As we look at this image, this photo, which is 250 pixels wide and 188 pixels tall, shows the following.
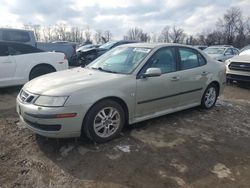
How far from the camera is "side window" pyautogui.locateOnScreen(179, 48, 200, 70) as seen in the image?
4931mm

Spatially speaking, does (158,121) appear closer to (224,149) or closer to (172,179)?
(224,149)

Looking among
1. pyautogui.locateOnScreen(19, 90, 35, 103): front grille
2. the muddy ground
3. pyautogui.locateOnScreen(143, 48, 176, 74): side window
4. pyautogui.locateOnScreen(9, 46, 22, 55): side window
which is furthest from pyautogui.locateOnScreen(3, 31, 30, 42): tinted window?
pyautogui.locateOnScreen(143, 48, 176, 74): side window

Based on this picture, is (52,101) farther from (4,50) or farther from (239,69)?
(239,69)

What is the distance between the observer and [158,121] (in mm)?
4797

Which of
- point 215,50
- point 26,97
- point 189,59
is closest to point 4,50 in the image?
point 26,97

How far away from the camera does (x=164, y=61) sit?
15.2 feet

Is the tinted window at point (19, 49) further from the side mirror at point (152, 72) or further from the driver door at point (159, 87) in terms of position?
the side mirror at point (152, 72)

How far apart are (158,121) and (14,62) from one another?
4.31m

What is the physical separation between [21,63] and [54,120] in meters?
4.16

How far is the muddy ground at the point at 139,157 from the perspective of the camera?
9.61 ft

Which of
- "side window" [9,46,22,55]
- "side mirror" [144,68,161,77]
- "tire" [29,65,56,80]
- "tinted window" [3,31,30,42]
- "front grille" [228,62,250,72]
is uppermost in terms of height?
"tinted window" [3,31,30,42]

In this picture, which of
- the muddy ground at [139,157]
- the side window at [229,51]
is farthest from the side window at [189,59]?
the side window at [229,51]

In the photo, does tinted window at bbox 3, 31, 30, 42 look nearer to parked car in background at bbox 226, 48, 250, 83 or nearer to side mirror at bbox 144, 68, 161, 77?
side mirror at bbox 144, 68, 161, 77

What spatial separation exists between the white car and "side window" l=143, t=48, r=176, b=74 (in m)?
3.98
